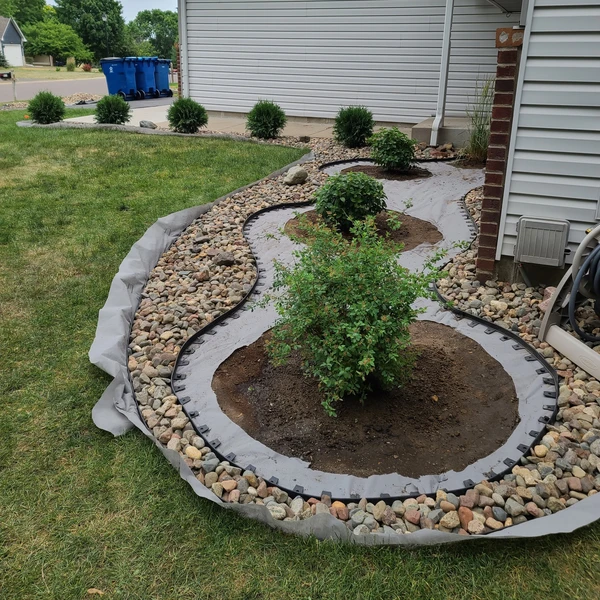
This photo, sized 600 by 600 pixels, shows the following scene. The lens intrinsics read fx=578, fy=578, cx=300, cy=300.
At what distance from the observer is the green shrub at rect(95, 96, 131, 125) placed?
35.2 feet

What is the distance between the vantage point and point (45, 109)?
1077 cm

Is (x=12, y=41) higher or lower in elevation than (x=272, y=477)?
higher

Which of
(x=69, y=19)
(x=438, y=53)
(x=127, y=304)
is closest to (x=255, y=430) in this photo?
(x=127, y=304)

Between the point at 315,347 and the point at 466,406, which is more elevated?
the point at 315,347

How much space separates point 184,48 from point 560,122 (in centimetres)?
1054

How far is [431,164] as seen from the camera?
775cm

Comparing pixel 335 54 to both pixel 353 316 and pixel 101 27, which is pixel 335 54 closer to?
pixel 353 316

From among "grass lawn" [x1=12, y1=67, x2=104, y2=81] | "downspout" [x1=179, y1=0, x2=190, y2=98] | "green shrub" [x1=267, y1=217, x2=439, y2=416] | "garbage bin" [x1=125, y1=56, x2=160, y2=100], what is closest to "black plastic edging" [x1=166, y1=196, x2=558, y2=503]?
"green shrub" [x1=267, y1=217, x2=439, y2=416]

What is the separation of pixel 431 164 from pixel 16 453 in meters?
6.46

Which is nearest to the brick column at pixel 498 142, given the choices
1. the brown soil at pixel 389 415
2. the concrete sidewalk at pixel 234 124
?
the brown soil at pixel 389 415

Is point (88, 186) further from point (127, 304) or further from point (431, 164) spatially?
point (431, 164)

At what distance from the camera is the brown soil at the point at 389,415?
2600mm

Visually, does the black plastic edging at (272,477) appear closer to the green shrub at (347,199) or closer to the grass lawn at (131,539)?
the grass lawn at (131,539)

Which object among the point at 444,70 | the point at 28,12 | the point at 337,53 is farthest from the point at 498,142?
the point at 28,12
